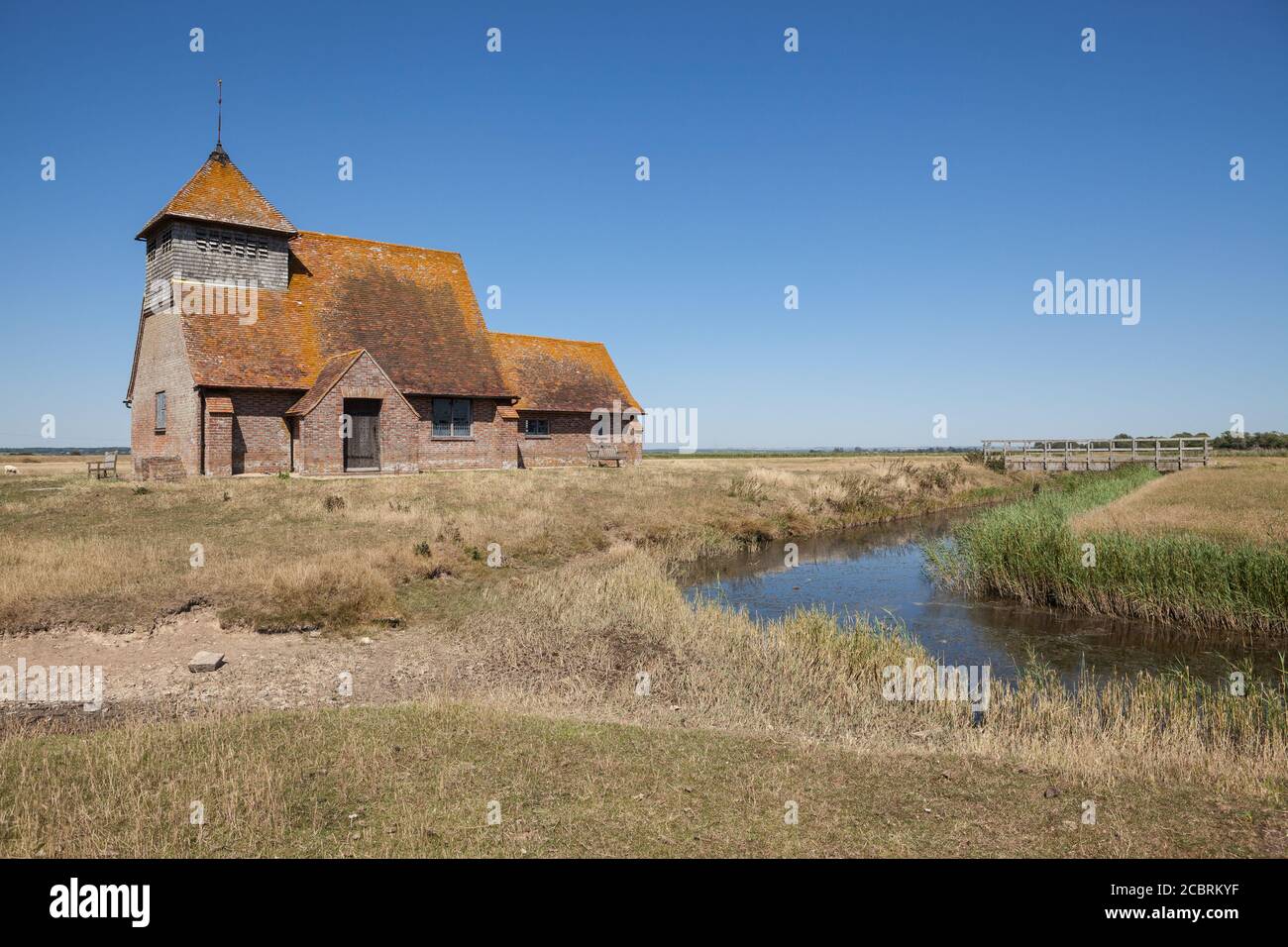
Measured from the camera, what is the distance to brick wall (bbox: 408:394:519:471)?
32844mm

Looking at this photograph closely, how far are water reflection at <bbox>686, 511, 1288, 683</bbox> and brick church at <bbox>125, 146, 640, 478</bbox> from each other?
1535 centimetres

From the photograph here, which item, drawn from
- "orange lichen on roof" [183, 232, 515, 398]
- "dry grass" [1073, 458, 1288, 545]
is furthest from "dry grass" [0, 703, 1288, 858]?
"orange lichen on roof" [183, 232, 515, 398]

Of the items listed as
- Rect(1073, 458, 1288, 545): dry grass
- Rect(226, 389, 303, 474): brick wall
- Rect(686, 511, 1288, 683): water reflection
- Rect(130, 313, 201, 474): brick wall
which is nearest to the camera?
Rect(686, 511, 1288, 683): water reflection

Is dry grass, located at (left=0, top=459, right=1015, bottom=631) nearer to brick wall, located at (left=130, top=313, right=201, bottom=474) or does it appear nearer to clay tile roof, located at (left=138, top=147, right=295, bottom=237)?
brick wall, located at (left=130, top=313, right=201, bottom=474)

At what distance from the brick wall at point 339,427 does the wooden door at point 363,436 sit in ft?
0.85

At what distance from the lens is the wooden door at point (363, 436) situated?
96.1 feet

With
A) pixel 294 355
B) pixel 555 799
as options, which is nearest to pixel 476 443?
pixel 294 355

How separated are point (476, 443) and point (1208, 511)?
27898 mm

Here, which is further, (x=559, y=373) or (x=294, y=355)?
(x=559, y=373)

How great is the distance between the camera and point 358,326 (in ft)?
107

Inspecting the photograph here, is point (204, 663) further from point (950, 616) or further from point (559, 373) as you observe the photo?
point (559, 373)

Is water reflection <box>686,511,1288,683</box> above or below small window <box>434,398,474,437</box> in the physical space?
below
